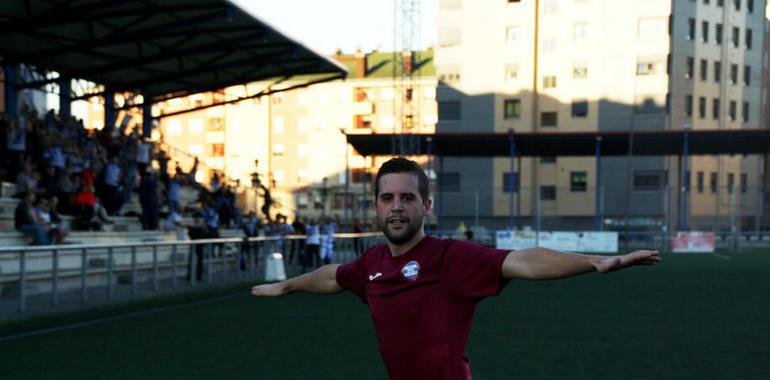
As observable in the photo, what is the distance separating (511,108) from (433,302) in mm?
64403

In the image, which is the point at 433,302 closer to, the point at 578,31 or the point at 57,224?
the point at 57,224

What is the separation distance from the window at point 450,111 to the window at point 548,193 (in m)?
8.61

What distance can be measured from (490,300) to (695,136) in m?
28.2

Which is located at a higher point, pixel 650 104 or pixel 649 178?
pixel 650 104

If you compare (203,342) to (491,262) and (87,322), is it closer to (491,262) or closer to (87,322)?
(87,322)

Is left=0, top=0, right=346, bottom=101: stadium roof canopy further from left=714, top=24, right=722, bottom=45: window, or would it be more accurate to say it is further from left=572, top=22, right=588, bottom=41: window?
left=714, top=24, right=722, bottom=45: window

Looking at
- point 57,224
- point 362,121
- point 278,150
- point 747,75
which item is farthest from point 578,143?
point 278,150

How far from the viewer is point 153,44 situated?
25.9 m

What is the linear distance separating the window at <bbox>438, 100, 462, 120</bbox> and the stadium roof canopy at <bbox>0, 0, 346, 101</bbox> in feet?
120

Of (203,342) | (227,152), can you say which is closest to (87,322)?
(203,342)

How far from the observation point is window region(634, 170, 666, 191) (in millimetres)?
62938

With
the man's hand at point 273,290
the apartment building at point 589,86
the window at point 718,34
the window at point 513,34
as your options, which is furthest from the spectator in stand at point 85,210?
the window at point 718,34

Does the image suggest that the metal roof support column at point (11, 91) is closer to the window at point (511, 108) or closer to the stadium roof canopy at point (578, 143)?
the stadium roof canopy at point (578, 143)

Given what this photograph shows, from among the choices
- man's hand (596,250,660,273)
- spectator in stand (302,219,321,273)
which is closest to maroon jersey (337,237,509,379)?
man's hand (596,250,660,273)
